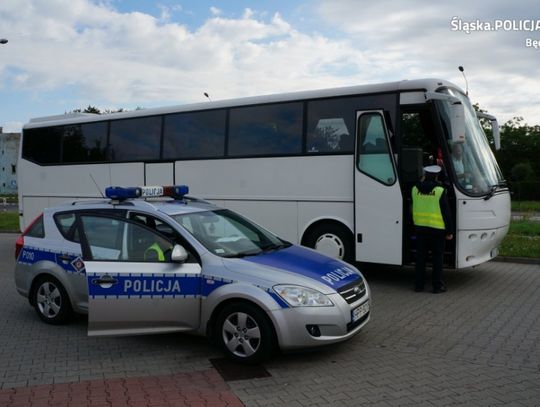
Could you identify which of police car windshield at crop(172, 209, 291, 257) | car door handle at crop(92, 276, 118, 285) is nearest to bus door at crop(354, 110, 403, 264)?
police car windshield at crop(172, 209, 291, 257)

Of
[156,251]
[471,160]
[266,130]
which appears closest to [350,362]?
[156,251]

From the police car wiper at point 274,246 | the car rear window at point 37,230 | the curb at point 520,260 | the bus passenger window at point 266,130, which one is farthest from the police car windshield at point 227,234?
the curb at point 520,260

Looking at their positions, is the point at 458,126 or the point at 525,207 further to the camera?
the point at 525,207

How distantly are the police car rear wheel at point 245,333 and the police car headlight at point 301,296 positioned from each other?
0.27 metres

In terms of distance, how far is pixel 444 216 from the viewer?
8156 millimetres

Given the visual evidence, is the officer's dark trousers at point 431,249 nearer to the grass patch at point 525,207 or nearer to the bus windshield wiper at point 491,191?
the bus windshield wiper at point 491,191

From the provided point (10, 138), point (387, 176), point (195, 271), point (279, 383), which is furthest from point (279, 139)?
point (10, 138)

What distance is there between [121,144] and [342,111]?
18.2 feet

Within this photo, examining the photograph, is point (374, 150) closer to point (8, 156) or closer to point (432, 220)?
point (432, 220)

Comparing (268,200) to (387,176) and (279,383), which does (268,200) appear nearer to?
(387,176)

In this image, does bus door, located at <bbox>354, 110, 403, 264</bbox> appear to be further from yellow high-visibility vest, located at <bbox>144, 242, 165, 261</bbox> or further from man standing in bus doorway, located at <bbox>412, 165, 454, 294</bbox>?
yellow high-visibility vest, located at <bbox>144, 242, 165, 261</bbox>

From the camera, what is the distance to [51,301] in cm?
679

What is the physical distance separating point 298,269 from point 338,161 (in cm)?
434

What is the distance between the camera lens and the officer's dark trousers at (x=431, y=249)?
8.30m
